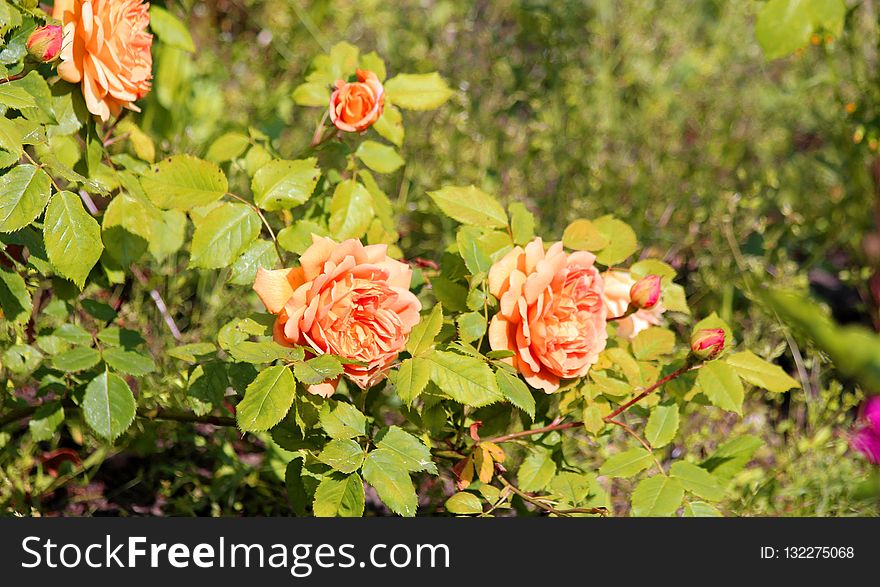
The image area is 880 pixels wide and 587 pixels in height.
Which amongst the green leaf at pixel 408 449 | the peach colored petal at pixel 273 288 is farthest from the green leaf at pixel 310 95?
the green leaf at pixel 408 449

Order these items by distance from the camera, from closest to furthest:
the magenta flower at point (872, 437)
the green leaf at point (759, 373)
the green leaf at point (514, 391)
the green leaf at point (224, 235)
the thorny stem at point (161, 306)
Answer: the magenta flower at point (872, 437) < the green leaf at point (514, 391) < the green leaf at point (224, 235) < the green leaf at point (759, 373) < the thorny stem at point (161, 306)

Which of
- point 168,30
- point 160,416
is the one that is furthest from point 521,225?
point 168,30

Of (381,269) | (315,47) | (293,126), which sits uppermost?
(315,47)

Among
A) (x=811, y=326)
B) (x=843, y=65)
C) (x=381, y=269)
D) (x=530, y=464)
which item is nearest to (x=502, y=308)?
(x=381, y=269)

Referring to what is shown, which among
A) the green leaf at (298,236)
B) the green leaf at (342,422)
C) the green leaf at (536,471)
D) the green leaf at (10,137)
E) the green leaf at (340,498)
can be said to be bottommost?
the green leaf at (536,471)

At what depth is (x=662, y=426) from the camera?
152cm

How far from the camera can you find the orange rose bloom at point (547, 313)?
1.39 meters

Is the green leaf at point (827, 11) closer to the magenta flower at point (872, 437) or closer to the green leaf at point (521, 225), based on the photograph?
the green leaf at point (521, 225)

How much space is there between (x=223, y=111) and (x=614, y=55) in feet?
5.26

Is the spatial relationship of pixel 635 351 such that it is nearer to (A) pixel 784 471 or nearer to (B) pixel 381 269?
(B) pixel 381 269

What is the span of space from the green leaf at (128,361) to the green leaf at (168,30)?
27.5 inches

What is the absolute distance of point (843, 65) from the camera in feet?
14.1

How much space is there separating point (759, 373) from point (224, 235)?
0.90m

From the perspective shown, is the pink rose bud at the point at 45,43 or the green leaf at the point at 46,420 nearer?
the pink rose bud at the point at 45,43
